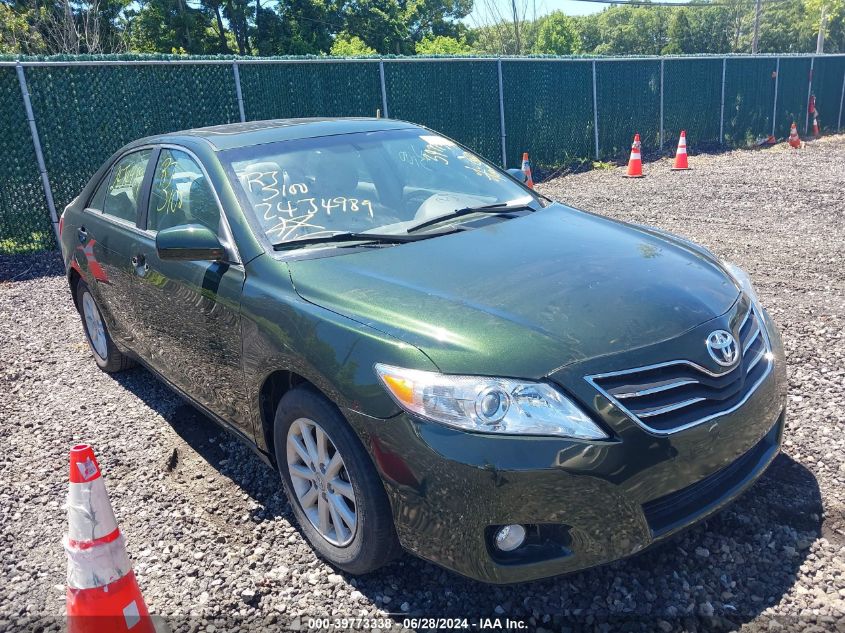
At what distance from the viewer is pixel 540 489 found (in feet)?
7.30

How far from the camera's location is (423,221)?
3457 millimetres

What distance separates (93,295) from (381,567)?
3154 mm

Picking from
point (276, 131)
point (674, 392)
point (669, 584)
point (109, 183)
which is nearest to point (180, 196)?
point (276, 131)

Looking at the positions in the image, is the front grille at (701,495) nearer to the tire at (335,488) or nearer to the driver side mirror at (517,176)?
the tire at (335,488)

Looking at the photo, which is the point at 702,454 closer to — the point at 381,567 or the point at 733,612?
the point at 733,612

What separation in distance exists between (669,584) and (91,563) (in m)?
2.06

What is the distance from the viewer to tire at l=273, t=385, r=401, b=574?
99.0 inches

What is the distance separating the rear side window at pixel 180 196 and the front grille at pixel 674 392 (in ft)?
6.63

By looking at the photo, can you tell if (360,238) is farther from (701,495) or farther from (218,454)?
(701,495)

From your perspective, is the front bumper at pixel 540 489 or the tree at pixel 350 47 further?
the tree at pixel 350 47

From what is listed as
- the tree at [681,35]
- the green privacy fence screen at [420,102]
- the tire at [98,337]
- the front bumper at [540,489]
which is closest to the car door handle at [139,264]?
the tire at [98,337]

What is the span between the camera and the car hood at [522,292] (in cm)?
239

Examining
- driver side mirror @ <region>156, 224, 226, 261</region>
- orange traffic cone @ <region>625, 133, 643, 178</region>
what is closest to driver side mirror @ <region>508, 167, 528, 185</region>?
driver side mirror @ <region>156, 224, 226, 261</region>

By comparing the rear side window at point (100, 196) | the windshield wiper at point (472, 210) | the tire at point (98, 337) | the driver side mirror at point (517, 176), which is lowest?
the tire at point (98, 337)
